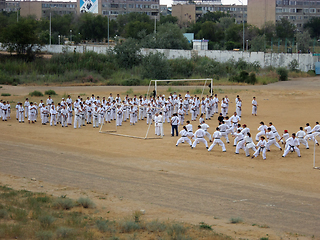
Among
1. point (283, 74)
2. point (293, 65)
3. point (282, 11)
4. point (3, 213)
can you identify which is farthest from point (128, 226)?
point (282, 11)

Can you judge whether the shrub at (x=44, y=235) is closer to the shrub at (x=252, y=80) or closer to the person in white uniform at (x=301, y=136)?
the person in white uniform at (x=301, y=136)

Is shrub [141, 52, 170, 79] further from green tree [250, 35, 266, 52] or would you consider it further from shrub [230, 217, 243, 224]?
shrub [230, 217, 243, 224]

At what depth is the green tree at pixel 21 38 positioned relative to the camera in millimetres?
61938

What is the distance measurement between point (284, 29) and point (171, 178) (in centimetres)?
8437

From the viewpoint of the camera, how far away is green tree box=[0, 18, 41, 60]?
61.9 meters

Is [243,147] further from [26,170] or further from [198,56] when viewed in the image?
[198,56]

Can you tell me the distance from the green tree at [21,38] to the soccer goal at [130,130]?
124ft

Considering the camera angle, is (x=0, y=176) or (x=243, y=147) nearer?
(x=0, y=176)

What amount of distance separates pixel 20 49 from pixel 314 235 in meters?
60.8

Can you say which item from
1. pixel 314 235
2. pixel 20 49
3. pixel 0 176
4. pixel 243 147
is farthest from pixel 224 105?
pixel 20 49

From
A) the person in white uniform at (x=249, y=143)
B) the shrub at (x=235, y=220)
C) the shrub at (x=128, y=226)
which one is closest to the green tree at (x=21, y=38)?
the person in white uniform at (x=249, y=143)

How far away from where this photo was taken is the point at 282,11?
10281cm

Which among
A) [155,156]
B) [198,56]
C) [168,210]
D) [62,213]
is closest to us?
[62,213]

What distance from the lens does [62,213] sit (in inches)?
450
